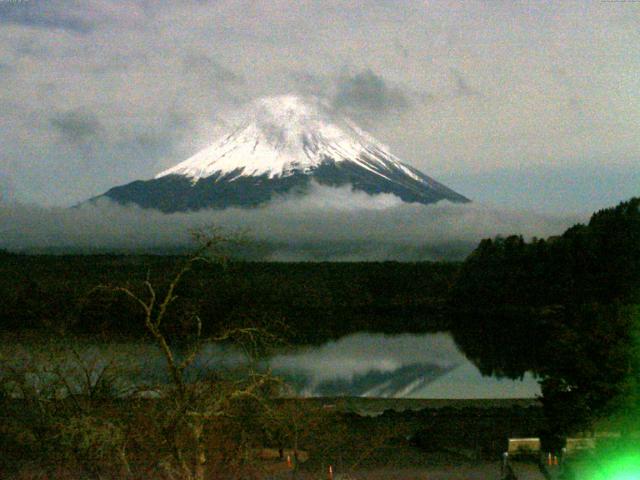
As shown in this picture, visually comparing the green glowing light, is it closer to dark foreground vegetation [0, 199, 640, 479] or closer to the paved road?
dark foreground vegetation [0, 199, 640, 479]

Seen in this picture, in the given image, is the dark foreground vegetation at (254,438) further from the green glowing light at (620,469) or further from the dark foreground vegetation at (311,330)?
the green glowing light at (620,469)

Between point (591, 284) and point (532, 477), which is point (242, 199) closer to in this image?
point (591, 284)

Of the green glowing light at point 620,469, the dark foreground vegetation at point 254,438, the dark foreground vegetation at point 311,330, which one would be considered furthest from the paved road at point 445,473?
the green glowing light at point 620,469

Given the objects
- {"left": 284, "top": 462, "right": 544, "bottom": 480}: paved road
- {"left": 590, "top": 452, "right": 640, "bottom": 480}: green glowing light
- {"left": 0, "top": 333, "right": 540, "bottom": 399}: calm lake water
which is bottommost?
{"left": 0, "top": 333, "right": 540, "bottom": 399}: calm lake water

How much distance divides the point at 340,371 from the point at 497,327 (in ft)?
60.8

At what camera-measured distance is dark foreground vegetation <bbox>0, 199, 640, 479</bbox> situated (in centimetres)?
740

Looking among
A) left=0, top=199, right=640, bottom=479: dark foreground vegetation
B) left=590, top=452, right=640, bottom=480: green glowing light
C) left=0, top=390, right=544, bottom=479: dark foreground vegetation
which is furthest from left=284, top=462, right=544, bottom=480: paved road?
left=590, top=452, right=640, bottom=480: green glowing light

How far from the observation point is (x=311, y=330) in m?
47.7

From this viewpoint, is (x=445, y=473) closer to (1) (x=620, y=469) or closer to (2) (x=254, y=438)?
(2) (x=254, y=438)

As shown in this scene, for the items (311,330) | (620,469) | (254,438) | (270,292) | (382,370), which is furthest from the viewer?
(270,292)

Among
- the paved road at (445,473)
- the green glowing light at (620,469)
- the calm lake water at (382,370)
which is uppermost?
the green glowing light at (620,469)

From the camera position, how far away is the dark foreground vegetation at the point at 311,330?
740 cm

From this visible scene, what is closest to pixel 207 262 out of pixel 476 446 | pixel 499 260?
pixel 476 446

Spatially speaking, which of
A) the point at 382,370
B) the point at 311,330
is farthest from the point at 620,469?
the point at 311,330
